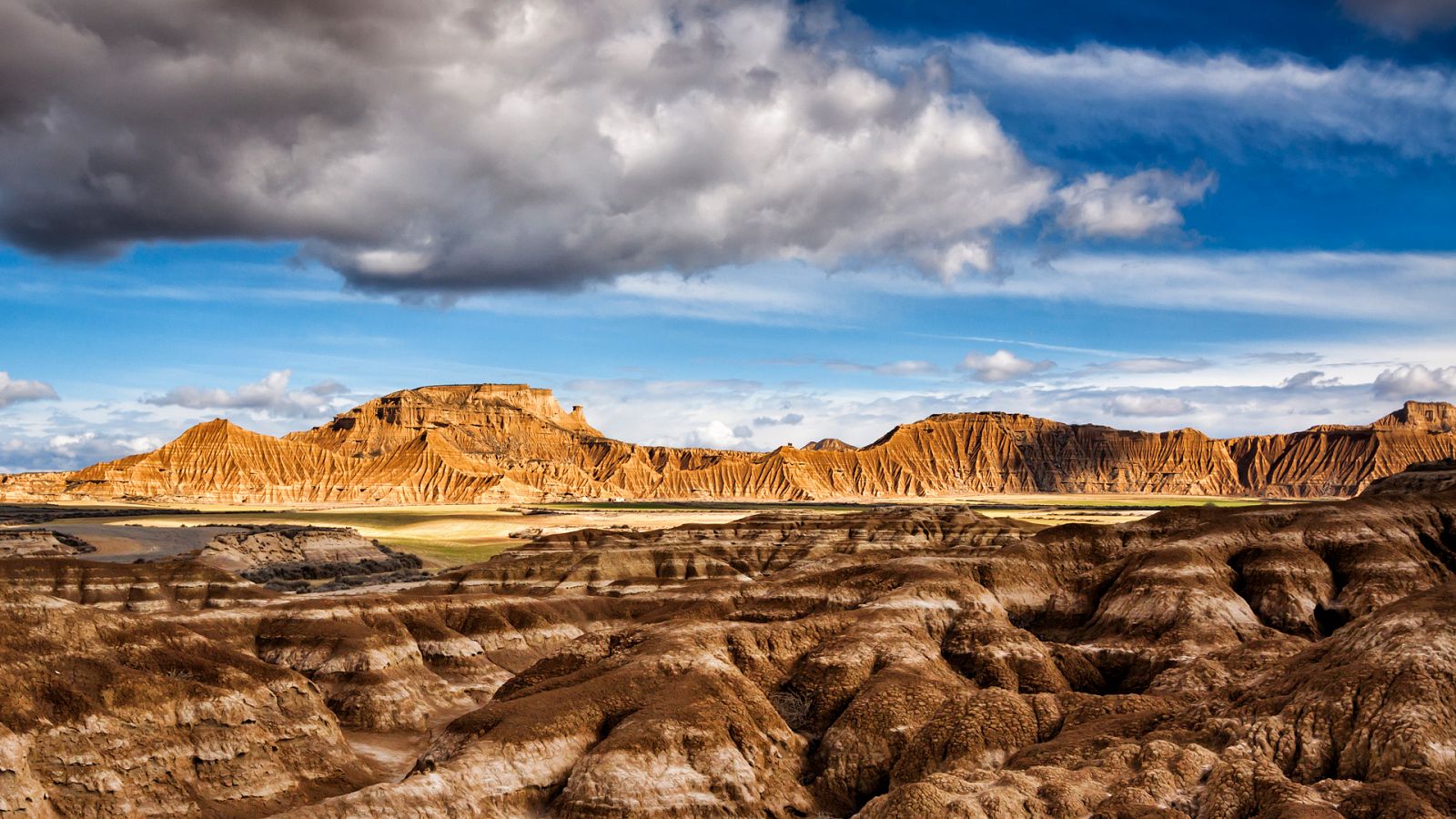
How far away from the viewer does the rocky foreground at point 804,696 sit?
34125 mm

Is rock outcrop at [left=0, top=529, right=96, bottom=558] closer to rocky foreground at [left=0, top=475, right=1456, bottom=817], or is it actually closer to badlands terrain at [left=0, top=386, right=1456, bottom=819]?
badlands terrain at [left=0, top=386, right=1456, bottom=819]

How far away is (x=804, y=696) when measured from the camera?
1870 inches

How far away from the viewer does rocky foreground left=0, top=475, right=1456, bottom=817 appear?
34.1 m

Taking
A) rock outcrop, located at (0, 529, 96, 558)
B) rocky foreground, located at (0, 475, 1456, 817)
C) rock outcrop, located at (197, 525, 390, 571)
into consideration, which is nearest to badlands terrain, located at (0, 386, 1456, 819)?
rocky foreground, located at (0, 475, 1456, 817)

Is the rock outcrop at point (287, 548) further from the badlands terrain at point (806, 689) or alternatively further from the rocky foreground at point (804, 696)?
the rocky foreground at point (804, 696)

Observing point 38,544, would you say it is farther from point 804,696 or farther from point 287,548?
point 804,696

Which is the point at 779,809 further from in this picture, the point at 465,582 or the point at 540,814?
the point at 465,582

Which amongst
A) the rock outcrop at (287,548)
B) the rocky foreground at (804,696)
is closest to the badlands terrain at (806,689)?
the rocky foreground at (804,696)

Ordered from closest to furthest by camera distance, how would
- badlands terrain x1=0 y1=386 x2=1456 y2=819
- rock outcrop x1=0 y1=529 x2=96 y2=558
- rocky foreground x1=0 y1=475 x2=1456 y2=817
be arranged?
rocky foreground x1=0 y1=475 x2=1456 y2=817, badlands terrain x1=0 y1=386 x2=1456 y2=819, rock outcrop x1=0 y1=529 x2=96 y2=558

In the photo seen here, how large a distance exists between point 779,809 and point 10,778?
76.4 ft

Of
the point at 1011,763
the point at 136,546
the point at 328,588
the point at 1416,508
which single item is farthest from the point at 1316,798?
the point at 136,546

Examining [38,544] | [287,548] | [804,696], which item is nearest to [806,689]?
[804,696]

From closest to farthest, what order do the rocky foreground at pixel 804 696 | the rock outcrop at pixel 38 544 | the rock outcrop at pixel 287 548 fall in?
1. the rocky foreground at pixel 804 696
2. the rock outcrop at pixel 38 544
3. the rock outcrop at pixel 287 548

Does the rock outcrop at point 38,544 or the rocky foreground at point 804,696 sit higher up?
the rock outcrop at point 38,544
